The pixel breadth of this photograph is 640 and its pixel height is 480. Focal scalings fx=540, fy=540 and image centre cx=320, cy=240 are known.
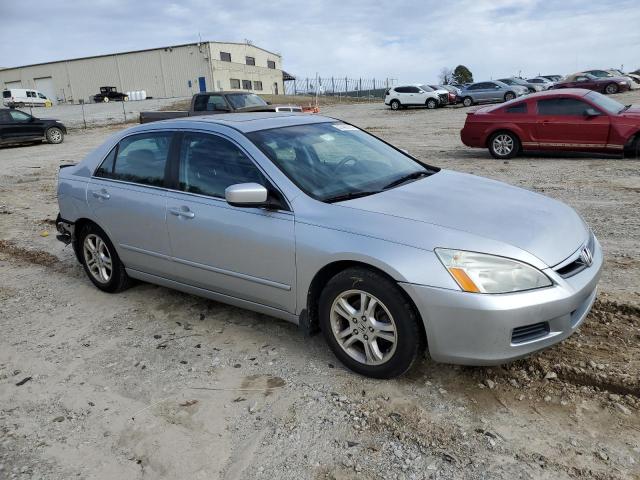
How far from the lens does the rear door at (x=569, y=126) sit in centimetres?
1077

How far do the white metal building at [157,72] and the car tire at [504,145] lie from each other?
4998cm

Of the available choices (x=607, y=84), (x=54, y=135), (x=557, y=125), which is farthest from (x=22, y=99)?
(x=557, y=125)

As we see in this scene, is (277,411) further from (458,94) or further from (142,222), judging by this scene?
(458,94)

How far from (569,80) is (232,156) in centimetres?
3519

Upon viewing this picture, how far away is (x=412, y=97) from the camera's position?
1319 inches

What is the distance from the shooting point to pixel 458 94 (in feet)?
113

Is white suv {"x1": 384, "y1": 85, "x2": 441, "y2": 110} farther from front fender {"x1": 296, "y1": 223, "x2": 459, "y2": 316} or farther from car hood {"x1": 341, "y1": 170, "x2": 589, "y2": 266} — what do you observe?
front fender {"x1": 296, "y1": 223, "x2": 459, "y2": 316}

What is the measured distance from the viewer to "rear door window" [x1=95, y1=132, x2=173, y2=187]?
4.37m

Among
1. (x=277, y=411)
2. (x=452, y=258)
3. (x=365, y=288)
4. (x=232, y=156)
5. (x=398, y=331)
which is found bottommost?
(x=277, y=411)

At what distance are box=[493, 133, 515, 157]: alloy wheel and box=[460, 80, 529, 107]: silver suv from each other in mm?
22415

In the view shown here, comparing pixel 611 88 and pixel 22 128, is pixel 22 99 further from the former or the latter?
pixel 611 88

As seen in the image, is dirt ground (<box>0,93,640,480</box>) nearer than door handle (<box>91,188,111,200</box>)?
Yes

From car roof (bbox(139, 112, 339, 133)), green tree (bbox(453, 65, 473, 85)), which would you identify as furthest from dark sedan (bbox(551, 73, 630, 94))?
green tree (bbox(453, 65, 473, 85))

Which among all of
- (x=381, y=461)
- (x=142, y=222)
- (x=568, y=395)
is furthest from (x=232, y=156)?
(x=568, y=395)
